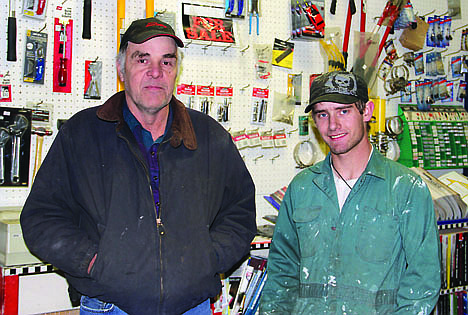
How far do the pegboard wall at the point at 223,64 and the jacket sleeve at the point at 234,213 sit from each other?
0.98 meters

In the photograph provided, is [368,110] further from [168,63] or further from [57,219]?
[57,219]

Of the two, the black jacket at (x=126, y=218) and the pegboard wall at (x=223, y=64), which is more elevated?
the pegboard wall at (x=223, y=64)

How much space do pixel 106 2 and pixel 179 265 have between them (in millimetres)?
1667

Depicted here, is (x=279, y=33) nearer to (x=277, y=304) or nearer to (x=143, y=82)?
(x=143, y=82)

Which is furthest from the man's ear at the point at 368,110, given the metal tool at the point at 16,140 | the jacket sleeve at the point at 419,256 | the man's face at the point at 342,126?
the metal tool at the point at 16,140

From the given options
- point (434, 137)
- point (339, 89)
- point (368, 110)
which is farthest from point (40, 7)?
point (434, 137)

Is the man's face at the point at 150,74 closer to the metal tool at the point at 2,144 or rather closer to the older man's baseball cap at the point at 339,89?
the older man's baseball cap at the point at 339,89

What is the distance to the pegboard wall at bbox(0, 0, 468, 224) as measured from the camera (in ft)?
8.32

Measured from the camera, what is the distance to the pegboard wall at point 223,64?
2537mm

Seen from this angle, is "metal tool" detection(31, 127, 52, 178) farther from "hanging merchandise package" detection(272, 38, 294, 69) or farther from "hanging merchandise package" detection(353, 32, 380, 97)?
"hanging merchandise package" detection(353, 32, 380, 97)

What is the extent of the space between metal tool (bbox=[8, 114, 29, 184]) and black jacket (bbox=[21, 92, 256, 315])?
2.45 feet

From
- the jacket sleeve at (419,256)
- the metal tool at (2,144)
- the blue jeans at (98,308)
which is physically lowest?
the blue jeans at (98,308)

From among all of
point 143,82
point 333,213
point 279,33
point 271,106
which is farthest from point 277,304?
point 279,33

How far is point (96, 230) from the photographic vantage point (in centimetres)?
179
